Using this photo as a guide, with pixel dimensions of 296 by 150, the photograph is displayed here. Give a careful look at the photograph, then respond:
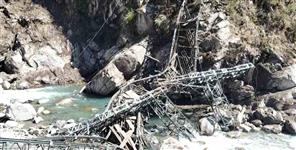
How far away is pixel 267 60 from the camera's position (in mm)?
43125

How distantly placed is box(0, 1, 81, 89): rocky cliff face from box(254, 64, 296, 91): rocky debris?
62.3 ft

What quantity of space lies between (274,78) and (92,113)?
14.1 m

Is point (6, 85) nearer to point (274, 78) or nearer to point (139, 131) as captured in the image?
point (139, 131)

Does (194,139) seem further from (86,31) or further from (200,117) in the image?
(86,31)

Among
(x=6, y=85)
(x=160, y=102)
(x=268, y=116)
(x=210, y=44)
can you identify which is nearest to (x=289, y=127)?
(x=268, y=116)

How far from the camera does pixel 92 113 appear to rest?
4244 cm

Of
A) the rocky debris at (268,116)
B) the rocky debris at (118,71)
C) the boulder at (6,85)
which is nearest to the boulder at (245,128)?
the rocky debris at (268,116)

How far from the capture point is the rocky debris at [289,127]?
37000 millimetres

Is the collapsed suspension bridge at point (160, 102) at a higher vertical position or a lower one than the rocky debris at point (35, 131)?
higher

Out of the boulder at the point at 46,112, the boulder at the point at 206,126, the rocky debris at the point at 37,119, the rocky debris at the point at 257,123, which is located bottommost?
the rocky debris at the point at 37,119

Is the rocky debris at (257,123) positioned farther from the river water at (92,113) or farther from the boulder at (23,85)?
the boulder at (23,85)

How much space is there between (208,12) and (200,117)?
1037cm

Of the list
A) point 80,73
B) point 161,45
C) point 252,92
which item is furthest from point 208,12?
point 80,73

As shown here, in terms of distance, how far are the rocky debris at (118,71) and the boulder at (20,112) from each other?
7.35 m
